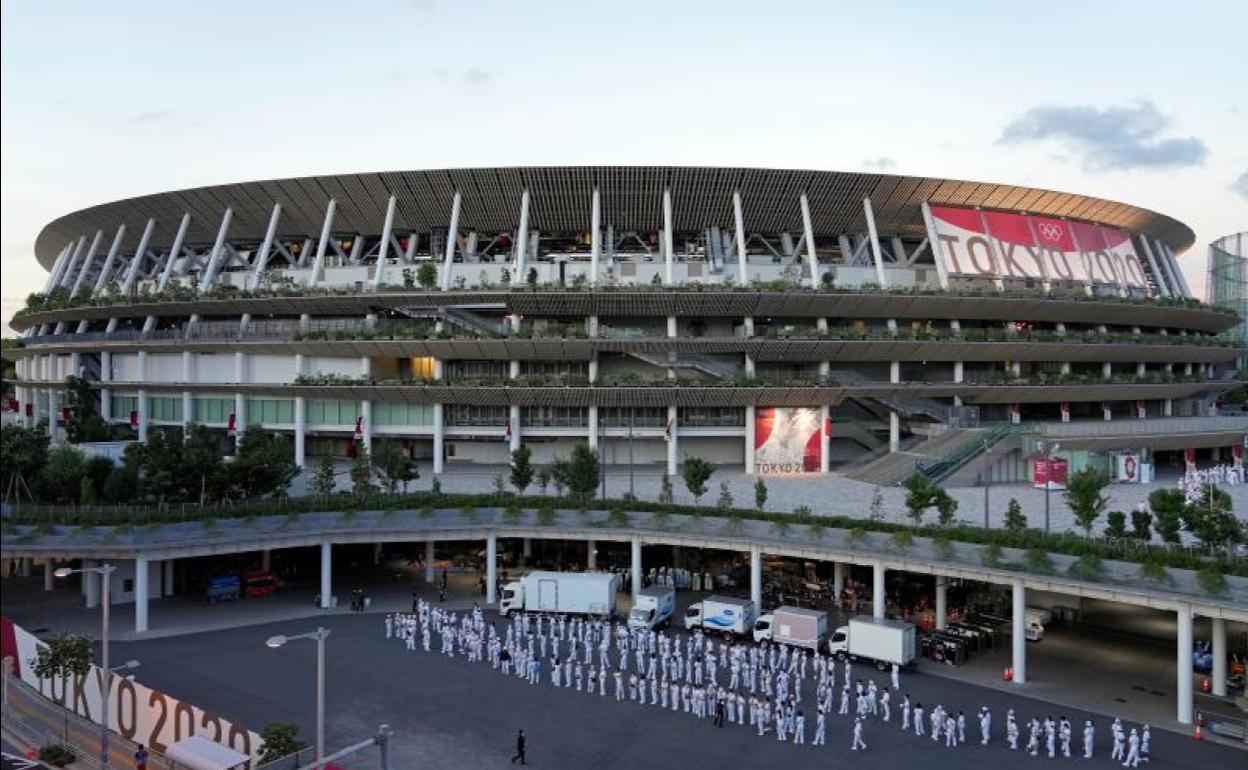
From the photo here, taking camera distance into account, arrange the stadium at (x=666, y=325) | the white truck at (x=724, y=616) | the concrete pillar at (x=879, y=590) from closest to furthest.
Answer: the concrete pillar at (x=879, y=590), the white truck at (x=724, y=616), the stadium at (x=666, y=325)

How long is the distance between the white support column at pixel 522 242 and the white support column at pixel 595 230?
5051mm

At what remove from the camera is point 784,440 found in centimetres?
6462

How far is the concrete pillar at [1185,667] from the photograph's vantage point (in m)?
30.4

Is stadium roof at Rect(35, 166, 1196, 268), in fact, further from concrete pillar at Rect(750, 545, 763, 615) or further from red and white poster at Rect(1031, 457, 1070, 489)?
concrete pillar at Rect(750, 545, 763, 615)

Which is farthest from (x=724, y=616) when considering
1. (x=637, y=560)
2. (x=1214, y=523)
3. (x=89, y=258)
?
(x=89, y=258)

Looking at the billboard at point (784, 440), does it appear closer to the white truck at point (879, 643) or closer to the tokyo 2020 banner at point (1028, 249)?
the tokyo 2020 banner at point (1028, 249)

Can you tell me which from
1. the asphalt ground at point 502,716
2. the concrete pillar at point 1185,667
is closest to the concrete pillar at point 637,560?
the asphalt ground at point 502,716

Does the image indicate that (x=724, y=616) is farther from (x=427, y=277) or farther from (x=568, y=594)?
(x=427, y=277)

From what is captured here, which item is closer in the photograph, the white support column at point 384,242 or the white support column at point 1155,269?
the white support column at point 384,242

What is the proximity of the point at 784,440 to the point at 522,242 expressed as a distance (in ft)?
79.8

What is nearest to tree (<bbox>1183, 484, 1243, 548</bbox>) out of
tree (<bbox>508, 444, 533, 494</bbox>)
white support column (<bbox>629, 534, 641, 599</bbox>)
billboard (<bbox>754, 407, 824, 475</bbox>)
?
white support column (<bbox>629, 534, 641, 599</bbox>)

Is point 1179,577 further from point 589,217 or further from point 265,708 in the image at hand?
point 589,217

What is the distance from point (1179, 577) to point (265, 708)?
3267cm

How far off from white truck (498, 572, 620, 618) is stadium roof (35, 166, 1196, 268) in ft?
114
